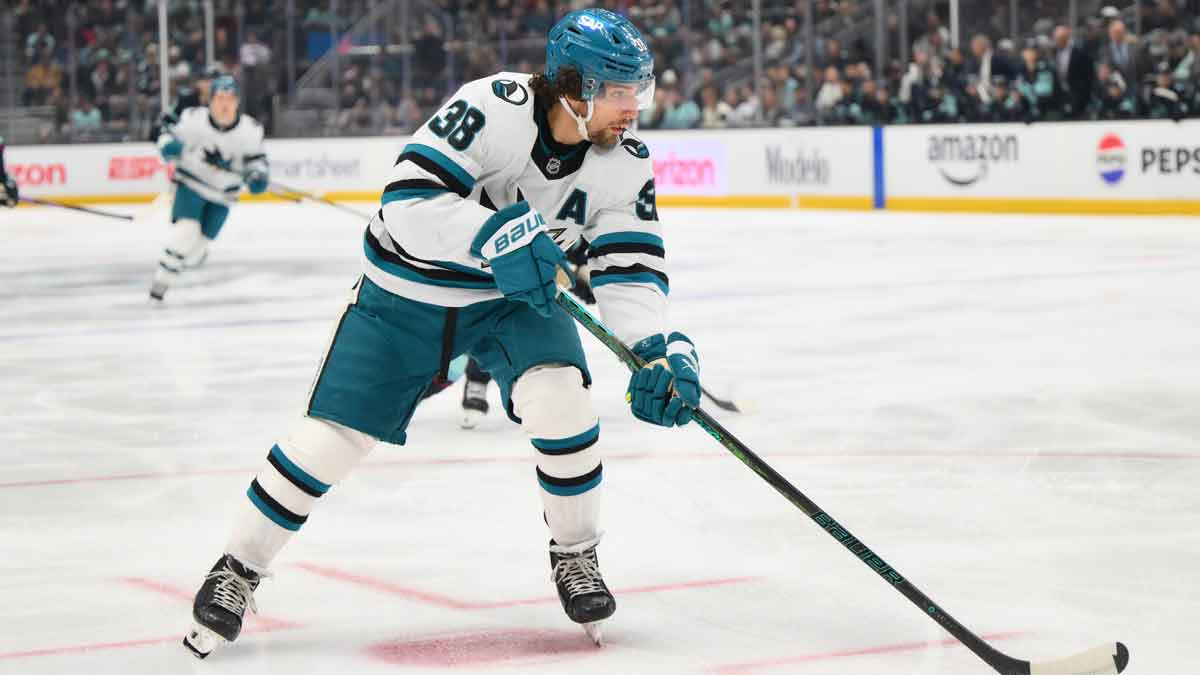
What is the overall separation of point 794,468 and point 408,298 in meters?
1.89

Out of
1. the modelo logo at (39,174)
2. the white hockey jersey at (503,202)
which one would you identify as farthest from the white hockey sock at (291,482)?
the modelo logo at (39,174)

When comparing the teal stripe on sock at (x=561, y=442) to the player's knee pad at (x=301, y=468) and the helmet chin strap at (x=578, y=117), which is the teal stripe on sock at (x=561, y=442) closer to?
the player's knee pad at (x=301, y=468)

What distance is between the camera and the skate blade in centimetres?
295

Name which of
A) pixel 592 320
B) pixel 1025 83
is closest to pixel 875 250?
pixel 1025 83

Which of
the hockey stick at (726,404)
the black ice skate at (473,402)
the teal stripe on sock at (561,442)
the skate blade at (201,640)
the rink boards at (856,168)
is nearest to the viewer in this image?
the skate blade at (201,640)

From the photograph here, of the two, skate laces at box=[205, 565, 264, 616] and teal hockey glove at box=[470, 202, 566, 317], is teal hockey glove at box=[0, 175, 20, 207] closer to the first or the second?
skate laces at box=[205, 565, 264, 616]

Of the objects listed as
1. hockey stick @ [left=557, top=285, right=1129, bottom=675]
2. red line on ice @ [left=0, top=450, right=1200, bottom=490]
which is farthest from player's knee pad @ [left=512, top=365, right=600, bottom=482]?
red line on ice @ [left=0, top=450, right=1200, bottom=490]

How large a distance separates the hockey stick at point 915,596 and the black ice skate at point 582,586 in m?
0.35

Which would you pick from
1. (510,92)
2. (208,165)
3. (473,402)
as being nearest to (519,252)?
(510,92)

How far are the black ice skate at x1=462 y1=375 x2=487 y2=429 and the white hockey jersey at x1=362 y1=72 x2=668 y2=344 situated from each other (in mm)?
2274

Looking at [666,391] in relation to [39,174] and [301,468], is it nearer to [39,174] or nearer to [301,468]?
[301,468]

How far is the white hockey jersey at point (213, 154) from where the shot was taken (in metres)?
9.87

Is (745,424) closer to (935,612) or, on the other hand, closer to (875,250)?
(935,612)

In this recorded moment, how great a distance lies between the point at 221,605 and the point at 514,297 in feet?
2.34
